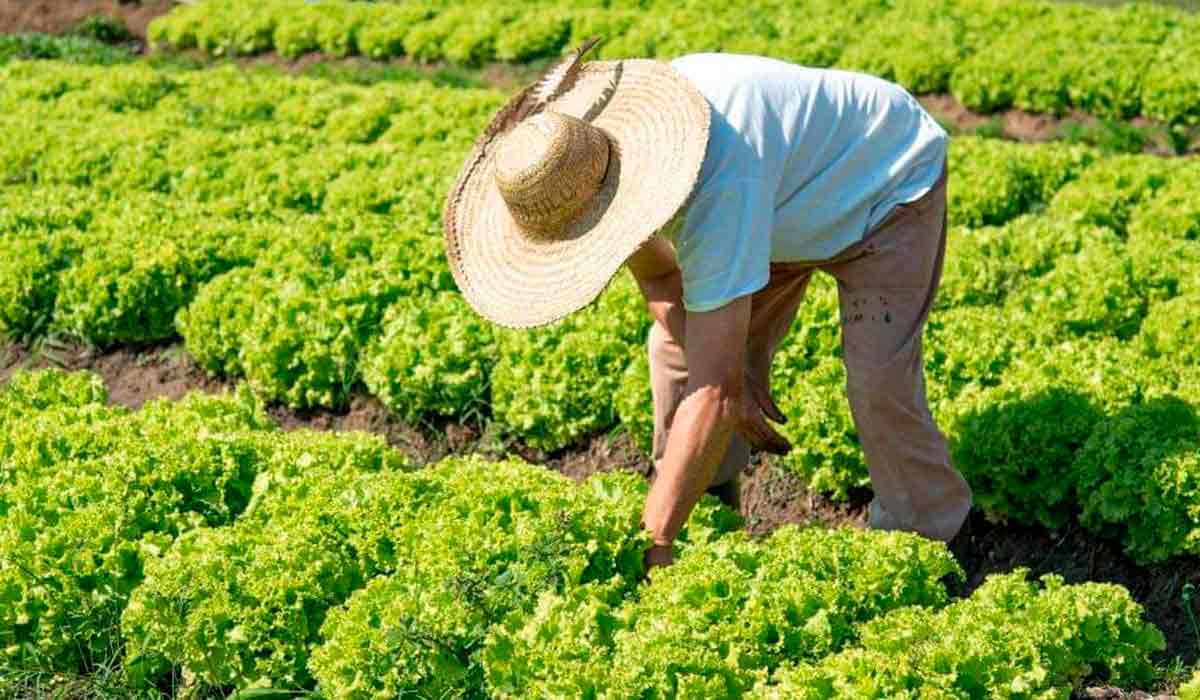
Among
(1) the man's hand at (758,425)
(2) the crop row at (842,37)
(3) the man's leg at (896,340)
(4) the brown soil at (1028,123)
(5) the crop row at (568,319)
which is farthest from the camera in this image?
(2) the crop row at (842,37)

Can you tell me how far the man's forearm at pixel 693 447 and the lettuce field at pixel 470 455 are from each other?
30 centimetres

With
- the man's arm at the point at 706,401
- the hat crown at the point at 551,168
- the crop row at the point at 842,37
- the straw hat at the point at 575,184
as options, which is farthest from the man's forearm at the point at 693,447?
the crop row at the point at 842,37

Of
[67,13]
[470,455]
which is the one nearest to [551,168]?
[470,455]

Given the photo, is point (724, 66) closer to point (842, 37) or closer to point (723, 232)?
point (723, 232)

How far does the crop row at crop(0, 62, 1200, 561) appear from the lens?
23.8ft

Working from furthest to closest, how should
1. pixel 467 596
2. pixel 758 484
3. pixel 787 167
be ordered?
1. pixel 758 484
2. pixel 787 167
3. pixel 467 596

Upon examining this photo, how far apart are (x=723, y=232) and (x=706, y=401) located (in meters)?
0.57

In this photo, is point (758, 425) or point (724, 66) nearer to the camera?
point (724, 66)

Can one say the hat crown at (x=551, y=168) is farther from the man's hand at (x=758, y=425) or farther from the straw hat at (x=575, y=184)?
the man's hand at (x=758, y=425)

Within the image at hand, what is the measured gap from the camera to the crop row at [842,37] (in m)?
14.8

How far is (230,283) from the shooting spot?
381 inches

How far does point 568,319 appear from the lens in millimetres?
8750

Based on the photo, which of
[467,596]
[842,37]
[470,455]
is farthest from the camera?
[842,37]

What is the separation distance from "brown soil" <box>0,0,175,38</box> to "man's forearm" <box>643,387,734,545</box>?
61.8ft
